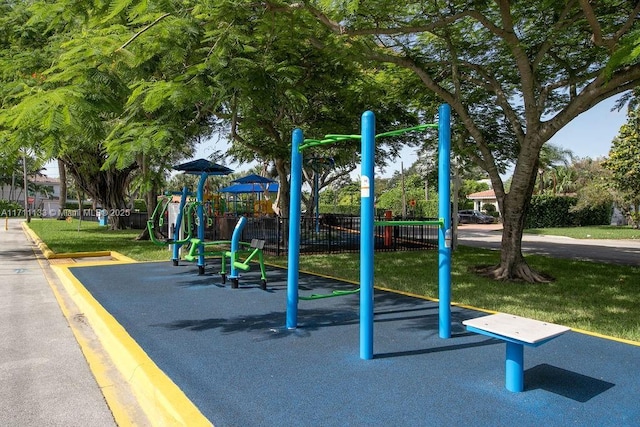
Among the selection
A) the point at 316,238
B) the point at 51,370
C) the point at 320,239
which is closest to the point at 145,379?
the point at 51,370

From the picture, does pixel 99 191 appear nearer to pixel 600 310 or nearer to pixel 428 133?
pixel 428 133

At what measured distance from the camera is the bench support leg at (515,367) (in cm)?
368

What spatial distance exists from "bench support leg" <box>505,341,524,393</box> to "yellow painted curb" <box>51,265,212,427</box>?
2.36 metres

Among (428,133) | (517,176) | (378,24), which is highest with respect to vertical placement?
(378,24)

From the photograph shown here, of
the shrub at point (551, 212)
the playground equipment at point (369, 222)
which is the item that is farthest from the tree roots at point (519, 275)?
the shrub at point (551, 212)

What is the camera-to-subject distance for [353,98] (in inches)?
507

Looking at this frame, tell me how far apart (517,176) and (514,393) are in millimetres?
6828

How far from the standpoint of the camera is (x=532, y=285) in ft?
30.3

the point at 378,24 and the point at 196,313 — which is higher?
the point at 378,24

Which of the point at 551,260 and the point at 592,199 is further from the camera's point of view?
the point at 592,199

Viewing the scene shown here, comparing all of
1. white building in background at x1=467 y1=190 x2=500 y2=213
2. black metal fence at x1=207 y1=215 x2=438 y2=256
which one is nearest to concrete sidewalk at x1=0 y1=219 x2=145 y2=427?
black metal fence at x1=207 y1=215 x2=438 y2=256

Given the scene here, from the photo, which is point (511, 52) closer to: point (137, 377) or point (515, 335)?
point (515, 335)

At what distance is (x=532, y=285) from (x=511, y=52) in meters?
4.93

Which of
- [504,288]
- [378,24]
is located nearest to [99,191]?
[378,24]
